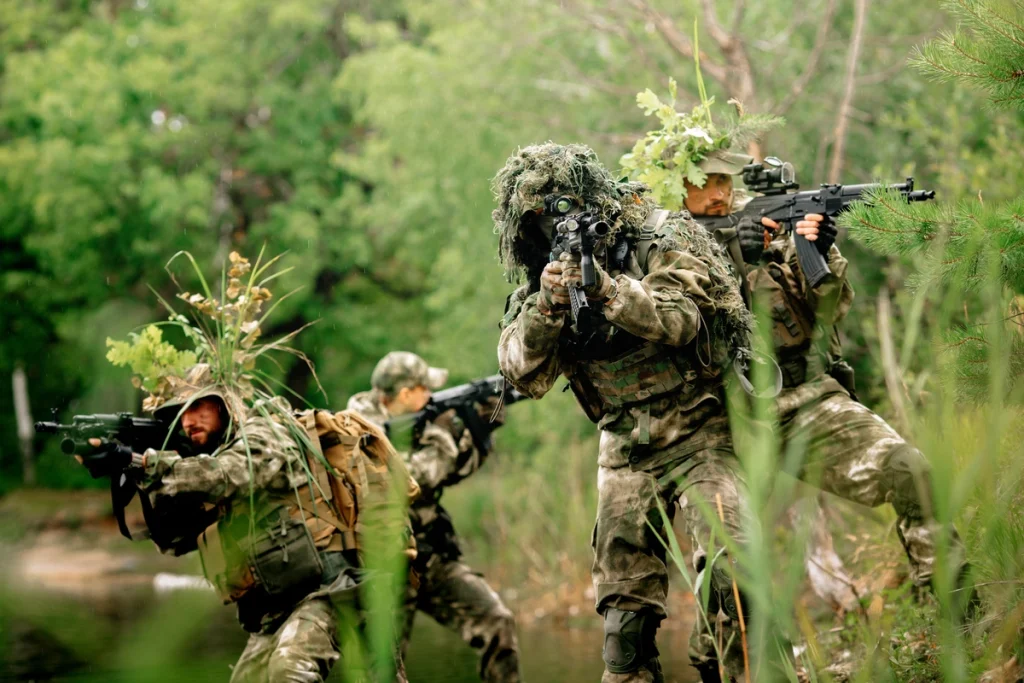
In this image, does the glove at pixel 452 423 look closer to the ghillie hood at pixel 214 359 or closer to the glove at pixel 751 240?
the ghillie hood at pixel 214 359

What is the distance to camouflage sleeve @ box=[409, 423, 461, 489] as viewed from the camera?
22.7 ft

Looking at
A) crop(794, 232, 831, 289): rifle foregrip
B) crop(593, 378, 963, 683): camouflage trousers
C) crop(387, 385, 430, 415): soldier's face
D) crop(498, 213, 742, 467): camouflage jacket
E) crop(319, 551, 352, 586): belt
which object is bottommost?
crop(593, 378, 963, 683): camouflage trousers

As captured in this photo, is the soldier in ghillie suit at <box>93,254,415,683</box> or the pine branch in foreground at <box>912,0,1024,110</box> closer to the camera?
the pine branch in foreground at <box>912,0,1024,110</box>

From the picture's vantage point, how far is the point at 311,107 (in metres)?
22.2

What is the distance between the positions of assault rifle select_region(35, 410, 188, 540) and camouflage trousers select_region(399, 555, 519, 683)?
1.69m

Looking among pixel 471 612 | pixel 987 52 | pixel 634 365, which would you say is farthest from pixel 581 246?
pixel 471 612

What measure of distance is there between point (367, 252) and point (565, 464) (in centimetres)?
1023

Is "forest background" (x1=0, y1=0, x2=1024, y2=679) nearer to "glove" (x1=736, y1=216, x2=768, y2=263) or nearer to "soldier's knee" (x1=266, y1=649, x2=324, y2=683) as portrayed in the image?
"glove" (x1=736, y1=216, x2=768, y2=263)

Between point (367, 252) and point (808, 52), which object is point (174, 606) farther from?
point (367, 252)

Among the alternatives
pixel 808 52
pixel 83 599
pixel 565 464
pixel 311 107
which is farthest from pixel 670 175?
pixel 311 107

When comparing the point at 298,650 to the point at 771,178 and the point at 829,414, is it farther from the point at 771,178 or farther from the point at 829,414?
the point at 771,178

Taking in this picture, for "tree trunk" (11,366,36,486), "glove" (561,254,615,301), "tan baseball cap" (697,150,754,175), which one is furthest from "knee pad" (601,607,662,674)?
"tree trunk" (11,366,36,486)

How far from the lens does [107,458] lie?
190 inches

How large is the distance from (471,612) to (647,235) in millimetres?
2771
